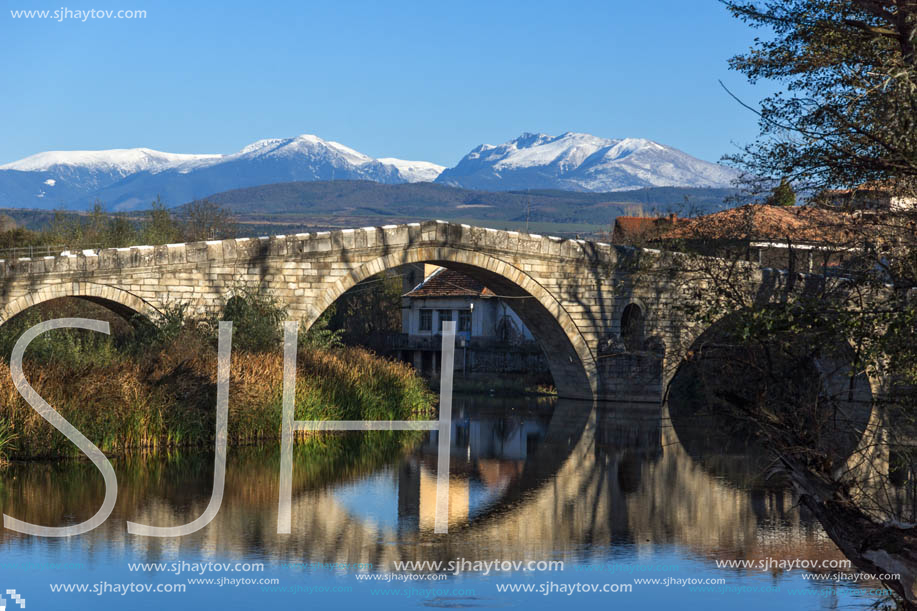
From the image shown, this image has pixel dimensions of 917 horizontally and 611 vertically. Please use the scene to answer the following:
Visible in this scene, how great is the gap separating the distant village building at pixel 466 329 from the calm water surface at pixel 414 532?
17.3 meters

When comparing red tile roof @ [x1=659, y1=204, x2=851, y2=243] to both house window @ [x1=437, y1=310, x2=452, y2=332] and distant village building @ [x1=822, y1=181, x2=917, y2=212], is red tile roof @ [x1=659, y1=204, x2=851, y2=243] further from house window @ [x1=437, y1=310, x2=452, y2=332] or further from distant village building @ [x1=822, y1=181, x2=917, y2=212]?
house window @ [x1=437, y1=310, x2=452, y2=332]

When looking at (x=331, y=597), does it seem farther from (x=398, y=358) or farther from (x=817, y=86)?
(x=398, y=358)

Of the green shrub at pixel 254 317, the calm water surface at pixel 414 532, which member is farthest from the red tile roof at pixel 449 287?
the calm water surface at pixel 414 532

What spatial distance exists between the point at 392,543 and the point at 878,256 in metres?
5.15

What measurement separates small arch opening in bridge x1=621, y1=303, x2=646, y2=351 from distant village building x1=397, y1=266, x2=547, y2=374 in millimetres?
5881

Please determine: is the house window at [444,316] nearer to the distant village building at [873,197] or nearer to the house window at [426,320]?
the house window at [426,320]

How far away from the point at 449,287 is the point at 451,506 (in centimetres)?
2654

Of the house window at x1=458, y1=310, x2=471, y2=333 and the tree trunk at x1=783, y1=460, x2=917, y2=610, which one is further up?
the house window at x1=458, y1=310, x2=471, y2=333

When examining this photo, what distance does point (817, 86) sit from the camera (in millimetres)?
9234

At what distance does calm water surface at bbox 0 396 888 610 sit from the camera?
9.00 m

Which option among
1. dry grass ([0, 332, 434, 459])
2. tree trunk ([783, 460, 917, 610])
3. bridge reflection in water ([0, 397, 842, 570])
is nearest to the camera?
tree trunk ([783, 460, 917, 610])

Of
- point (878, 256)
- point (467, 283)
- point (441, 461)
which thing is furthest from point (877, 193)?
point (467, 283)

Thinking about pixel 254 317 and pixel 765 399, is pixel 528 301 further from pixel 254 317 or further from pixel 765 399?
pixel 765 399

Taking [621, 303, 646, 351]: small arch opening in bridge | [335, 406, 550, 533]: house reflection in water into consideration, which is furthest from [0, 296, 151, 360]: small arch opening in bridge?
[621, 303, 646, 351]: small arch opening in bridge
